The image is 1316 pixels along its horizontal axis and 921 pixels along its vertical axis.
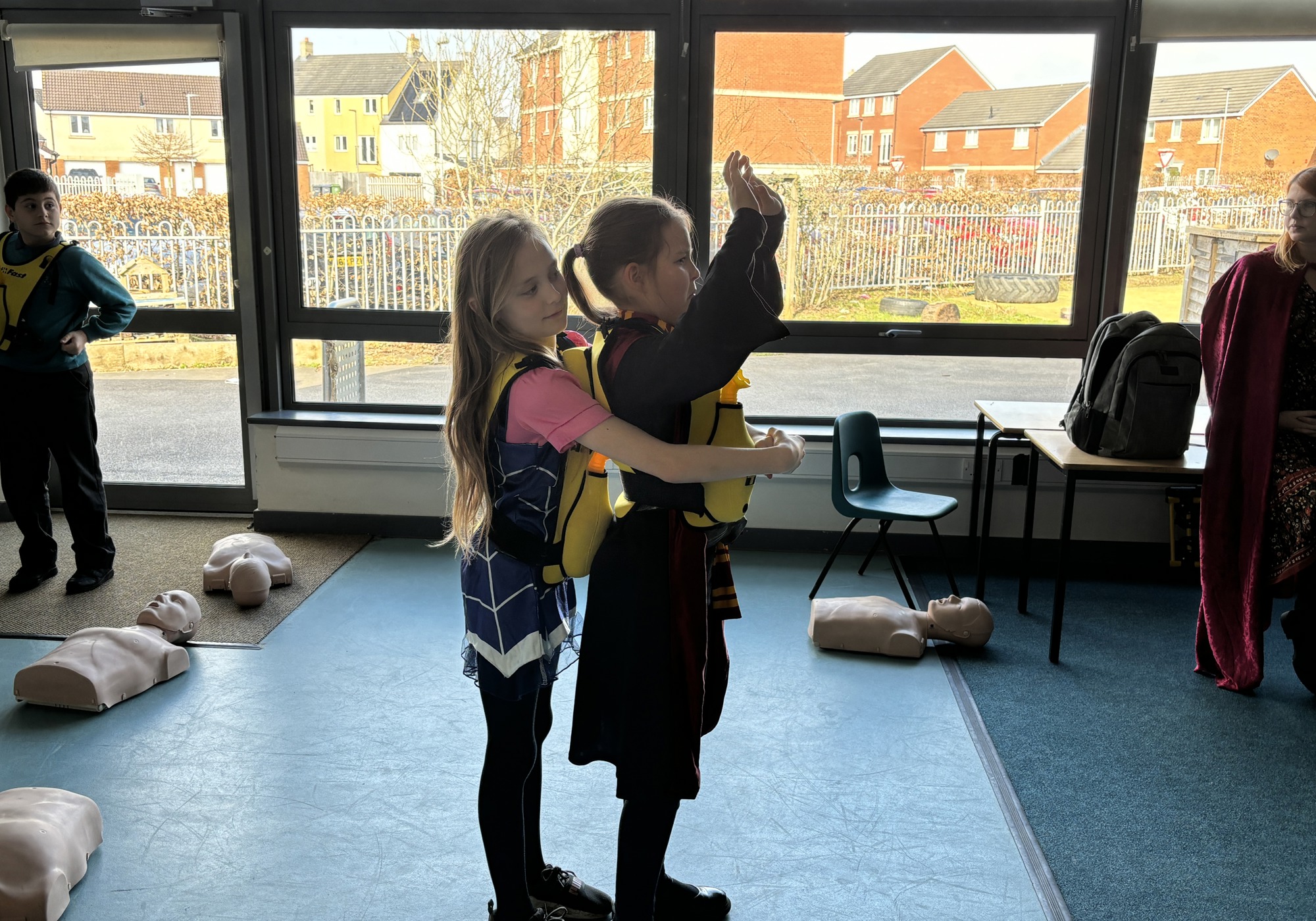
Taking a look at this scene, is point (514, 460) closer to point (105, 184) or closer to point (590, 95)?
point (590, 95)

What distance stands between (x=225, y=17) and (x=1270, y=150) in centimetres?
415

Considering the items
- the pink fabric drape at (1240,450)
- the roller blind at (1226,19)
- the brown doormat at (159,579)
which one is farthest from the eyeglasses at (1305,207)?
the brown doormat at (159,579)

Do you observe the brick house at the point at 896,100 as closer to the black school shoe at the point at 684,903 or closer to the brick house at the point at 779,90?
the brick house at the point at 779,90

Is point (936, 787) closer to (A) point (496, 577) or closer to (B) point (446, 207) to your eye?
(A) point (496, 577)

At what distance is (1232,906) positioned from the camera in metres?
2.12

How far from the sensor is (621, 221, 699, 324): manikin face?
1573 millimetres

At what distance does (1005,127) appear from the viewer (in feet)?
13.9

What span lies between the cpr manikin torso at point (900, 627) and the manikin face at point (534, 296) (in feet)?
6.51

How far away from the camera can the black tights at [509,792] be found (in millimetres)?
1764

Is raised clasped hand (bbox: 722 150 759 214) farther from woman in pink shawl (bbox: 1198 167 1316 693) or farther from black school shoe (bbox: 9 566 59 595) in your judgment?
black school shoe (bbox: 9 566 59 595)

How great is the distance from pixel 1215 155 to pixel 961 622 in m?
2.20

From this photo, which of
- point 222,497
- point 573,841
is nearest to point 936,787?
point 573,841

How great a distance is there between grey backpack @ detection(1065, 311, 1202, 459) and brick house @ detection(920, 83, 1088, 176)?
1.27 m

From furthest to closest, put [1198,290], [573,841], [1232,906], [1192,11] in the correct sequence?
[1198,290], [1192,11], [573,841], [1232,906]
